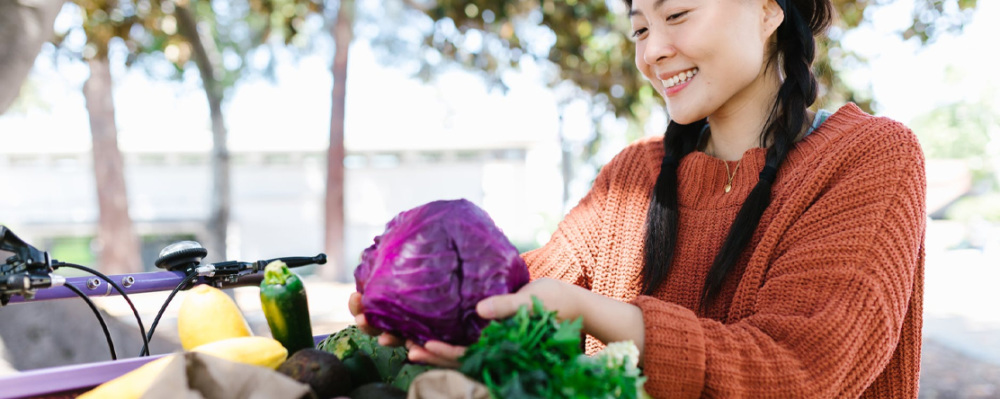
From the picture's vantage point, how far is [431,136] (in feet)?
82.7

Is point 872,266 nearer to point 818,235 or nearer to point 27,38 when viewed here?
point 818,235

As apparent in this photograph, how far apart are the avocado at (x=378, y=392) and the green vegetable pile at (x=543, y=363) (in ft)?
0.52

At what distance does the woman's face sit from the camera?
5.91ft

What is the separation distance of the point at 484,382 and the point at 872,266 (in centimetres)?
91

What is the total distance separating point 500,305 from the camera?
1200 mm

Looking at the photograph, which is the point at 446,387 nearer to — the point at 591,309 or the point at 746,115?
the point at 591,309

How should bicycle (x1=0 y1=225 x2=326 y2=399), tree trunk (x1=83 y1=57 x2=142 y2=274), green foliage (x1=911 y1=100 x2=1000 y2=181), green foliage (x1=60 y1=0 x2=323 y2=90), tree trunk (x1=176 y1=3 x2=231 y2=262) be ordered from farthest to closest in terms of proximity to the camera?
green foliage (x1=911 y1=100 x2=1000 y2=181) < tree trunk (x1=83 y1=57 x2=142 y2=274) < tree trunk (x1=176 y1=3 x2=231 y2=262) < green foliage (x1=60 y1=0 x2=323 y2=90) < bicycle (x1=0 y1=225 x2=326 y2=399)

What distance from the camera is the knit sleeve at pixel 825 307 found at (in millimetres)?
1353

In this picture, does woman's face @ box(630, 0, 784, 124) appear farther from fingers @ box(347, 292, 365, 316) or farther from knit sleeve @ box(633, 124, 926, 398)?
fingers @ box(347, 292, 365, 316)

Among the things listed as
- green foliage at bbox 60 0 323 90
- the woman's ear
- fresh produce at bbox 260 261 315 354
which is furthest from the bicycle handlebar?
green foliage at bbox 60 0 323 90

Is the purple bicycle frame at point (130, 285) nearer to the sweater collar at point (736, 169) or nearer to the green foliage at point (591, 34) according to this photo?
the sweater collar at point (736, 169)

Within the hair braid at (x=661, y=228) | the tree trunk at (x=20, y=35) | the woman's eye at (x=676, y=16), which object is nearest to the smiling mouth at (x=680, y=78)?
the woman's eye at (x=676, y=16)

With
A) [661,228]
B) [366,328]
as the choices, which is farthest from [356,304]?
[661,228]

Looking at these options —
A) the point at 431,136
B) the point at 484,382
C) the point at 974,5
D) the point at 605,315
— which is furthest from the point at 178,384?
the point at 431,136
